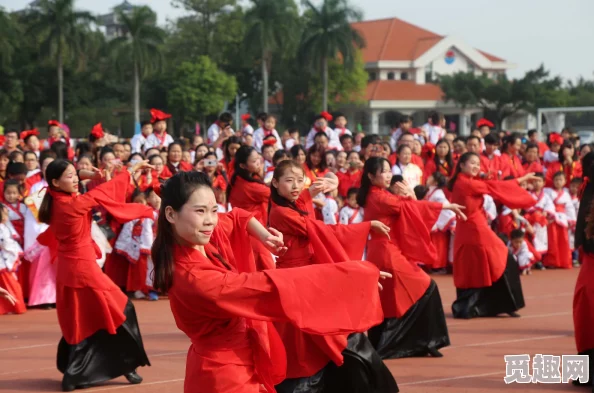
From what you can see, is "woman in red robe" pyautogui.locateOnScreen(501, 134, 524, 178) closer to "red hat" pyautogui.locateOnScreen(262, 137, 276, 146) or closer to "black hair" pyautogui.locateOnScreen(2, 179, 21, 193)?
"red hat" pyautogui.locateOnScreen(262, 137, 276, 146)

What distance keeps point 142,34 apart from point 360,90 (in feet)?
46.2

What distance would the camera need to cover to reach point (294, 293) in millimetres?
3811

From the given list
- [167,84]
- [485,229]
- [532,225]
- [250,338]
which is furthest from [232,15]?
[250,338]

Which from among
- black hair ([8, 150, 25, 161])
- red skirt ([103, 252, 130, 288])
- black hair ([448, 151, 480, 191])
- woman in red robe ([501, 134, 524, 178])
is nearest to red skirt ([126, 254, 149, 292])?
red skirt ([103, 252, 130, 288])

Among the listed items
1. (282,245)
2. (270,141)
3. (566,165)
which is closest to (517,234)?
(566,165)

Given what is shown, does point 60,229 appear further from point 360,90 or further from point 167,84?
point 360,90

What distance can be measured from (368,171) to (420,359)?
5.16 feet

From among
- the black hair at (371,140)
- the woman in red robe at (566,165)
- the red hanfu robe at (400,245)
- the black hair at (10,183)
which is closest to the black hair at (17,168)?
the black hair at (10,183)

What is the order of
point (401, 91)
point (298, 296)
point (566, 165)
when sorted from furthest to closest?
point (401, 91)
point (566, 165)
point (298, 296)

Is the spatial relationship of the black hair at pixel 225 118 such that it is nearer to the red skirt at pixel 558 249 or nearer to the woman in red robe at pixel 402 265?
the red skirt at pixel 558 249

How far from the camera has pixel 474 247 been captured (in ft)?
31.7

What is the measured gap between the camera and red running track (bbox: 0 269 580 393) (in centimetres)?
711

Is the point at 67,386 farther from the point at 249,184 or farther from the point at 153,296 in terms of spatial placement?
the point at 153,296

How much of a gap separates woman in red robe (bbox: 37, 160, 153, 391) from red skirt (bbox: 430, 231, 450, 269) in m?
7.28
